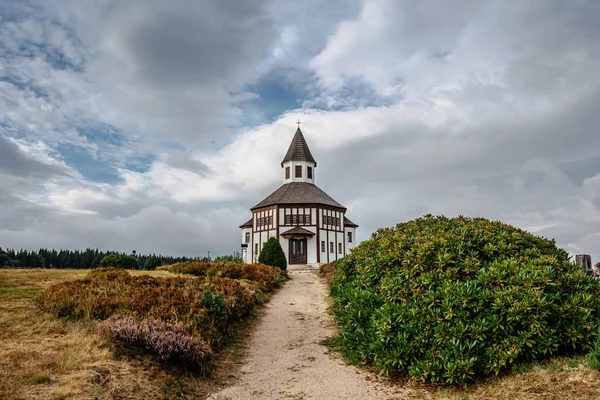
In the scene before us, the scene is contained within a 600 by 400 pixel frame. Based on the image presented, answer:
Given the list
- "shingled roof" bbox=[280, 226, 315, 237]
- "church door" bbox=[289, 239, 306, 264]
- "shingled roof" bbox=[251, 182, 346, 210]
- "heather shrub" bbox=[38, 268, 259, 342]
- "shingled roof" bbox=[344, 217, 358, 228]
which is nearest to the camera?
"heather shrub" bbox=[38, 268, 259, 342]

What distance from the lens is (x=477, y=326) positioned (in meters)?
6.54

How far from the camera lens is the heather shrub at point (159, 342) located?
282 inches

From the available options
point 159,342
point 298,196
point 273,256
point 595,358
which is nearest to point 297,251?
point 298,196

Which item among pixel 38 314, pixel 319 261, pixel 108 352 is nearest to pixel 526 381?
pixel 108 352

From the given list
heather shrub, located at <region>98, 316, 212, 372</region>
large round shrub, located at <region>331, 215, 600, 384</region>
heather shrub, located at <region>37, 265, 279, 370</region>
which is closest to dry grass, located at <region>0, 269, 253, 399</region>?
heather shrub, located at <region>98, 316, 212, 372</region>

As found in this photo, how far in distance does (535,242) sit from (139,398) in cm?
787

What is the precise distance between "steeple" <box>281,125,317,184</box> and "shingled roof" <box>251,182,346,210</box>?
1177 millimetres

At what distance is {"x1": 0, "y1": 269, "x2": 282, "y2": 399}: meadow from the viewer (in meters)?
5.71

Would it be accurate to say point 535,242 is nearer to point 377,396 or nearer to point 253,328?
point 377,396

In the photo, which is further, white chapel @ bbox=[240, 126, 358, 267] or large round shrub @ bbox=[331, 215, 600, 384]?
white chapel @ bbox=[240, 126, 358, 267]

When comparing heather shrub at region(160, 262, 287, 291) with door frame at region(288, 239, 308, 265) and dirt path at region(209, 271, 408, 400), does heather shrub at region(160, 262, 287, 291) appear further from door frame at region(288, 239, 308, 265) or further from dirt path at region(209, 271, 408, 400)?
door frame at region(288, 239, 308, 265)

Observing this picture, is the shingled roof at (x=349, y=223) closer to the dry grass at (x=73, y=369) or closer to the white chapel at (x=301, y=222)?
the white chapel at (x=301, y=222)

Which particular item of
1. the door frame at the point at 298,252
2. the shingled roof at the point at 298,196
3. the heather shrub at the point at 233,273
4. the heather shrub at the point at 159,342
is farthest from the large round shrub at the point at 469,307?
the shingled roof at the point at 298,196

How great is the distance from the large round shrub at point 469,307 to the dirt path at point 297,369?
1.59ft
